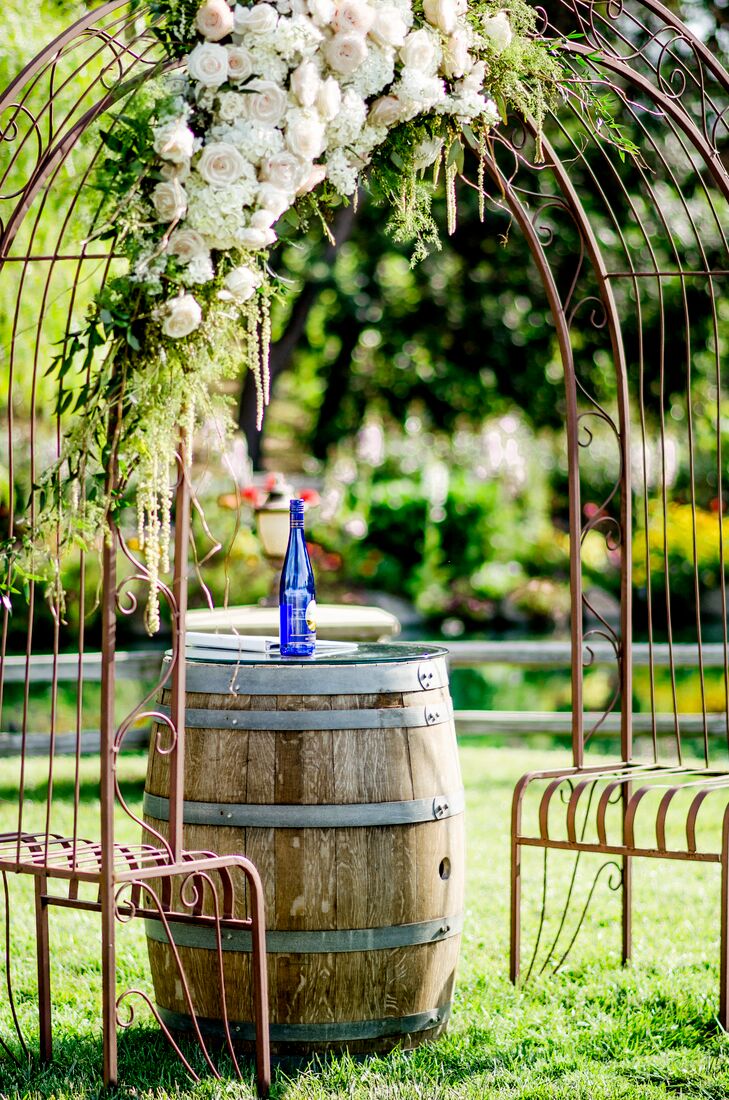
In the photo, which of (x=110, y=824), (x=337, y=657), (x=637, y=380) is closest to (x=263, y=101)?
(x=337, y=657)

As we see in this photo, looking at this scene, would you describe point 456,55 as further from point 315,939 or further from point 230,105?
point 315,939

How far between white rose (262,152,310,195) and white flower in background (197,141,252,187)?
0.30ft

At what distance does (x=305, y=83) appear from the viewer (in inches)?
126

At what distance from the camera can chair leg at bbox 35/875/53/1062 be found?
3.65 metres

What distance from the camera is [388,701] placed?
12.2 ft

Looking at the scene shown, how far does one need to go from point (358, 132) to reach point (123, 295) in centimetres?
79

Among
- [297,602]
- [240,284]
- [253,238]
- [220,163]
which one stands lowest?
[297,602]

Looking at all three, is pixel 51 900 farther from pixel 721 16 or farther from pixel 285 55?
pixel 721 16

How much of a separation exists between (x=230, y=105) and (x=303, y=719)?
1616 millimetres

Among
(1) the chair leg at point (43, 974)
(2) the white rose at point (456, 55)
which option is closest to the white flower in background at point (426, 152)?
(2) the white rose at point (456, 55)

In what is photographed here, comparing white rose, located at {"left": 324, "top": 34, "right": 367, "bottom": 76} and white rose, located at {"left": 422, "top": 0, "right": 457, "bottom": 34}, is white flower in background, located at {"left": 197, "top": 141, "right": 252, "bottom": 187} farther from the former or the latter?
white rose, located at {"left": 422, "top": 0, "right": 457, "bottom": 34}

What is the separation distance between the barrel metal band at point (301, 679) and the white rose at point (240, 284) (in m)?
1.02

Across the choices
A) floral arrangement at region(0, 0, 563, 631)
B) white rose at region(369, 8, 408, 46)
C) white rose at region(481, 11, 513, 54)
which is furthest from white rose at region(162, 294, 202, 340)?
white rose at region(481, 11, 513, 54)

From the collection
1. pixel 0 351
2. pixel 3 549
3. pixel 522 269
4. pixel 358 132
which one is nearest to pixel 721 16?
pixel 522 269
